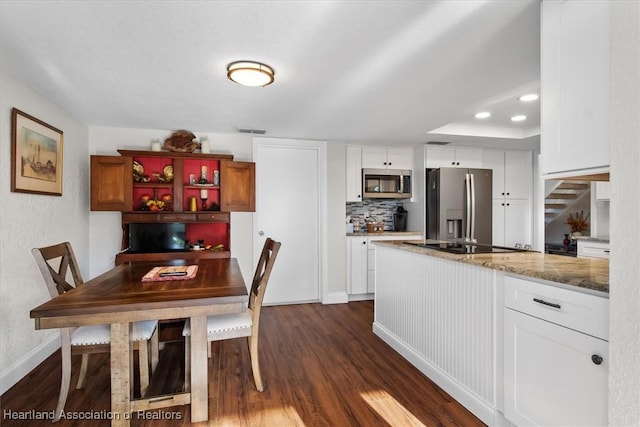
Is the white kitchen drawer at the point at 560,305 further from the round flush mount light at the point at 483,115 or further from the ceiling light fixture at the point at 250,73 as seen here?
the round flush mount light at the point at 483,115

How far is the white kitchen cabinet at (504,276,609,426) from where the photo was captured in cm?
130

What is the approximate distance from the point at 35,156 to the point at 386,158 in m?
3.87

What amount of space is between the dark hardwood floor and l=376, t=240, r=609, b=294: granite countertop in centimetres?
90

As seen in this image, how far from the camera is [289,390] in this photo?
2236mm

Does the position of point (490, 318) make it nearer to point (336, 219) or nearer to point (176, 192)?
point (336, 219)

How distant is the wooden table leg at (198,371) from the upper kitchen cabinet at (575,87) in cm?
199

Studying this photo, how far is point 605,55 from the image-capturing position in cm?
132

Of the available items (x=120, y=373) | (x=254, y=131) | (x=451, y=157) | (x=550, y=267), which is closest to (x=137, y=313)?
(x=120, y=373)

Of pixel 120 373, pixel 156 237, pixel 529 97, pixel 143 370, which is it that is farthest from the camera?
pixel 156 237

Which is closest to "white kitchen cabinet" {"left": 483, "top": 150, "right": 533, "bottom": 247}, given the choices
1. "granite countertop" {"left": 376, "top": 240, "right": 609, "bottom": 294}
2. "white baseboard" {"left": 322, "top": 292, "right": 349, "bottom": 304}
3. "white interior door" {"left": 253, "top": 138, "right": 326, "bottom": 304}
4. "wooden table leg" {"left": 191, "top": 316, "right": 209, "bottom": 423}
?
"white baseboard" {"left": 322, "top": 292, "right": 349, "bottom": 304}

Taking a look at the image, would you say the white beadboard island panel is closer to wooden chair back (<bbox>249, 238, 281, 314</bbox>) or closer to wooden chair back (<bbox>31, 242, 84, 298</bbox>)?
wooden chair back (<bbox>249, 238, 281, 314</bbox>)

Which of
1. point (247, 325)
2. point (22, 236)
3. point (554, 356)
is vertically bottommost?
point (247, 325)

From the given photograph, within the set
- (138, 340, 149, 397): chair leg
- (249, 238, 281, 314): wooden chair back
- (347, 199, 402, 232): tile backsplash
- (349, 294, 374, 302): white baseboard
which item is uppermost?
(347, 199, 402, 232): tile backsplash

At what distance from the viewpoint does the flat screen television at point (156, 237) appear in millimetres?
3746
